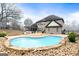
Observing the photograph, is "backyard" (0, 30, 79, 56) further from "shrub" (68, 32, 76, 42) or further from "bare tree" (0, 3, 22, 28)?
"bare tree" (0, 3, 22, 28)

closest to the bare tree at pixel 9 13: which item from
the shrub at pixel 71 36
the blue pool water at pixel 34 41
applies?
the blue pool water at pixel 34 41

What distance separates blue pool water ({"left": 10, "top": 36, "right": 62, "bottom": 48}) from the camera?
2434 mm

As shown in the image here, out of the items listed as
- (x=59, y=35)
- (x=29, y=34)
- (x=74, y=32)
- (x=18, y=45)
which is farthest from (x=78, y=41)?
(x=18, y=45)

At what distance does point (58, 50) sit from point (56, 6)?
0.65 m

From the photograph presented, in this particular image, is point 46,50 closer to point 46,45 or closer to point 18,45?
point 46,45

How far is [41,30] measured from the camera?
98.3 inches

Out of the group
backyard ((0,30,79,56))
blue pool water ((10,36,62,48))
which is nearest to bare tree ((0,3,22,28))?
blue pool water ((10,36,62,48))

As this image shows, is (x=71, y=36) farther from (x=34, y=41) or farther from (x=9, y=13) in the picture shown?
(x=9, y=13)

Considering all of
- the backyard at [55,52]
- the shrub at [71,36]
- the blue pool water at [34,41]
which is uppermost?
the shrub at [71,36]

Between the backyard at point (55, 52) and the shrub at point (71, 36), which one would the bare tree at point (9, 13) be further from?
the shrub at point (71, 36)

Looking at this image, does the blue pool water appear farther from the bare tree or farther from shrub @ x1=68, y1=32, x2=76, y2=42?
the bare tree

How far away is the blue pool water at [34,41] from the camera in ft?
7.98

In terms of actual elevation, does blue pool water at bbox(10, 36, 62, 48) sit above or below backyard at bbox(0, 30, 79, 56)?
above

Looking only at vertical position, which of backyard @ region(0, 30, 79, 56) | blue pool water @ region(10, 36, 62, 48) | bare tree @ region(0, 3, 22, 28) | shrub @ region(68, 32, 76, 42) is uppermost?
bare tree @ region(0, 3, 22, 28)
